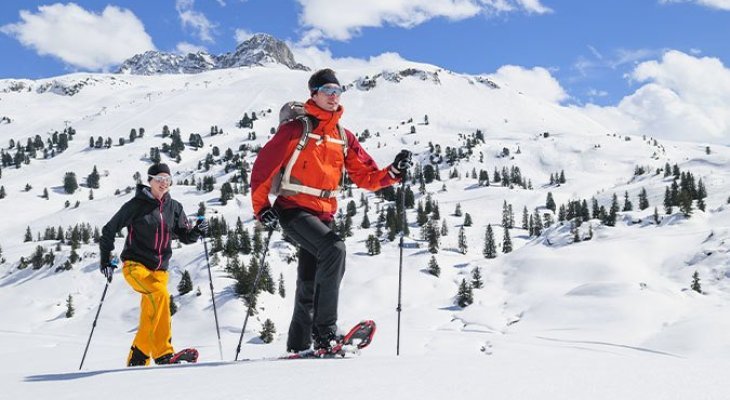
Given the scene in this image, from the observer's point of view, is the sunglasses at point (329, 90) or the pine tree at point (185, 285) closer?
the sunglasses at point (329, 90)

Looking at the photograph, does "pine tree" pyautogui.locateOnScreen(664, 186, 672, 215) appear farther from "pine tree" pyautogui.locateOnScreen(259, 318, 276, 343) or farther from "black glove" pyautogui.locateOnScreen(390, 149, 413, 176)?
"black glove" pyautogui.locateOnScreen(390, 149, 413, 176)

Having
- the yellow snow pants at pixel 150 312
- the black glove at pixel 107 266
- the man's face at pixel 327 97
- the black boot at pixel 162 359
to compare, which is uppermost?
the man's face at pixel 327 97

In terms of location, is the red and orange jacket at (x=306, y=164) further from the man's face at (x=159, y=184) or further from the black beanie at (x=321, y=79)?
the man's face at (x=159, y=184)

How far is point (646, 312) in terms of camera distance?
3095cm

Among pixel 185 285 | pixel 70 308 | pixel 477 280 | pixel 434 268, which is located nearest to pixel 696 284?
pixel 477 280

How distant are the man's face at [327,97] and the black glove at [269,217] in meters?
1.20

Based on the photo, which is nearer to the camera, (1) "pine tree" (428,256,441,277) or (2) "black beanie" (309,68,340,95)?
(2) "black beanie" (309,68,340,95)

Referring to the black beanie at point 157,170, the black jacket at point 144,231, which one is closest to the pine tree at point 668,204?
the black beanie at point 157,170

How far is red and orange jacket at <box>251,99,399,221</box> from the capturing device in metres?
5.70

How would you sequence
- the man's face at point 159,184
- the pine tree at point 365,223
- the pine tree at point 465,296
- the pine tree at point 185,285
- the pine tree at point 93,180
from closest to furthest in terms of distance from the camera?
the man's face at point 159,184, the pine tree at point 465,296, the pine tree at point 185,285, the pine tree at point 365,223, the pine tree at point 93,180

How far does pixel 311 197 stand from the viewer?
589 cm

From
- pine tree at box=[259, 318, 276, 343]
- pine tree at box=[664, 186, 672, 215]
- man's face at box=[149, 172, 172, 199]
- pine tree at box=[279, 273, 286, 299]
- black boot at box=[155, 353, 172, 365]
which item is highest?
pine tree at box=[664, 186, 672, 215]

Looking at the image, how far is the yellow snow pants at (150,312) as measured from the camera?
23.1 feet

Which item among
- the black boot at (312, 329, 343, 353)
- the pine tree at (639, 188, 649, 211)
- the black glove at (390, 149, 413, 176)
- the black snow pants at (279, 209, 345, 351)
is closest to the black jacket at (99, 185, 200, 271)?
the black snow pants at (279, 209, 345, 351)
